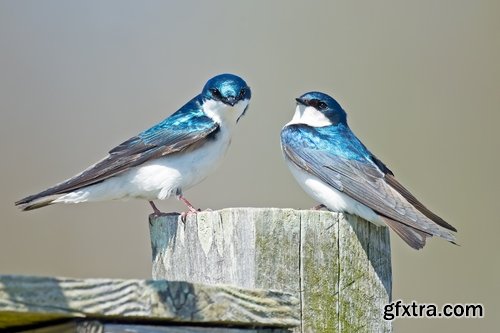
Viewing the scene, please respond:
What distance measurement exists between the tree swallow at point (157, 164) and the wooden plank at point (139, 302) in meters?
1.35

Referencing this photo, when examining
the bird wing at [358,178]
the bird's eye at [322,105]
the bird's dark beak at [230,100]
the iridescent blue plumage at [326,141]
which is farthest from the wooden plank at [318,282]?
the bird's eye at [322,105]

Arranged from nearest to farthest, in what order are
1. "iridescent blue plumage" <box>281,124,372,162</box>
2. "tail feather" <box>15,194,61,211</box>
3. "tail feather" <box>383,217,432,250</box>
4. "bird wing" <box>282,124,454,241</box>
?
"tail feather" <box>383,217,432,250</box> < "bird wing" <box>282,124,454,241</box> < "tail feather" <box>15,194,61,211</box> < "iridescent blue plumage" <box>281,124,372,162</box>

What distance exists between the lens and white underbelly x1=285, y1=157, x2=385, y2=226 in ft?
8.89

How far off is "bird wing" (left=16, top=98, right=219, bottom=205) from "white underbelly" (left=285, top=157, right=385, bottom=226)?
26cm

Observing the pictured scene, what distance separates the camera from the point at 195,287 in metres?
1.64

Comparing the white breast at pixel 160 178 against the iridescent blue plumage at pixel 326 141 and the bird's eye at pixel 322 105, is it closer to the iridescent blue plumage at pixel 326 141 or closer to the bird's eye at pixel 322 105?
the iridescent blue plumage at pixel 326 141

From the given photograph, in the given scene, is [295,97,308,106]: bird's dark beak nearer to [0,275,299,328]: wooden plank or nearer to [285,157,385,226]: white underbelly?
[285,157,385,226]: white underbelly

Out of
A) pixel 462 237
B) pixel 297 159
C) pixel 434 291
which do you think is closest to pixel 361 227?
pixel 297 159

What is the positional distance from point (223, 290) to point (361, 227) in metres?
0.47

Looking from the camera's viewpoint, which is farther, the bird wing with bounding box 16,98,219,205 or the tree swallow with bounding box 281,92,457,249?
the bird wing with bounding box 16,98,219,205

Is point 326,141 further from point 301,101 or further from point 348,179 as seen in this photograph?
point 301,101

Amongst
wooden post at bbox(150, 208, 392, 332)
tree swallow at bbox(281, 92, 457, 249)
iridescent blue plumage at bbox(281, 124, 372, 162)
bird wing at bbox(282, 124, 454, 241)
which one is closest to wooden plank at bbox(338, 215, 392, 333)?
wooden post at bbox(150, 208, 392, 332)

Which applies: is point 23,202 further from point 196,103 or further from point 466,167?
point 466,167

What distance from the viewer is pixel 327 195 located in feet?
9.61
